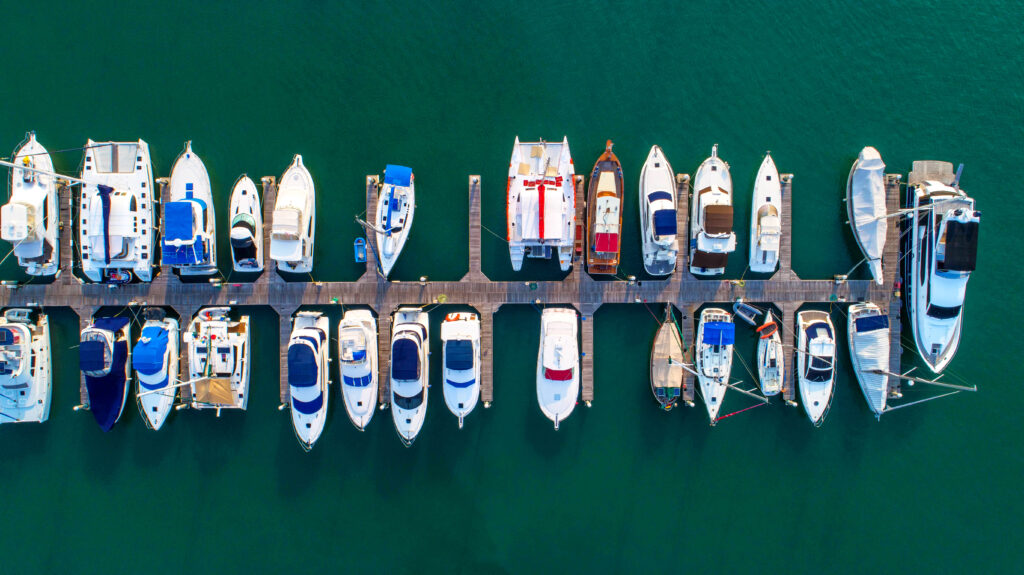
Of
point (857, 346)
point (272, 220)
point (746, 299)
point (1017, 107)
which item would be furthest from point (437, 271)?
point (1017, 107)

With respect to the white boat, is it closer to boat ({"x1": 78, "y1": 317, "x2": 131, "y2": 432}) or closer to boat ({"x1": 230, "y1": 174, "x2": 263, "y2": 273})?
boat ({"x1": 230, "y1": 174, "x2": 263, "y2": 273})

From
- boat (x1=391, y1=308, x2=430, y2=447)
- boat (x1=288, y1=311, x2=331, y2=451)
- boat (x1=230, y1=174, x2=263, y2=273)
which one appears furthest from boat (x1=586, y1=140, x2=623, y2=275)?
boat (x1=230, y1=174, x2=263, y2=273)

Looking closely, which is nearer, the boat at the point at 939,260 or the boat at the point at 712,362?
the boat at the point at 939,260

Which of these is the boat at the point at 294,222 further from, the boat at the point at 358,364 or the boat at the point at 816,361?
the boat at the point at 816,361

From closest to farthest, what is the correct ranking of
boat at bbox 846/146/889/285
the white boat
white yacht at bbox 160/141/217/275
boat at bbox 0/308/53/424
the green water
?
white yacht at bbox 160/141/217/275, boat at bbox 0/308/53/424, the white boat, boat at bbox 846/146/889/285, the green water

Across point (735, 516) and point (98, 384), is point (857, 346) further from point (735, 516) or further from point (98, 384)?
point (98, 384)

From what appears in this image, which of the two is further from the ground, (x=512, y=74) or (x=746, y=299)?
(x=512, y=74)

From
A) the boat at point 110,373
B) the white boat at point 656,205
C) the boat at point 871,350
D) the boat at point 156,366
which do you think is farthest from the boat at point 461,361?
the boat at point 871,350
